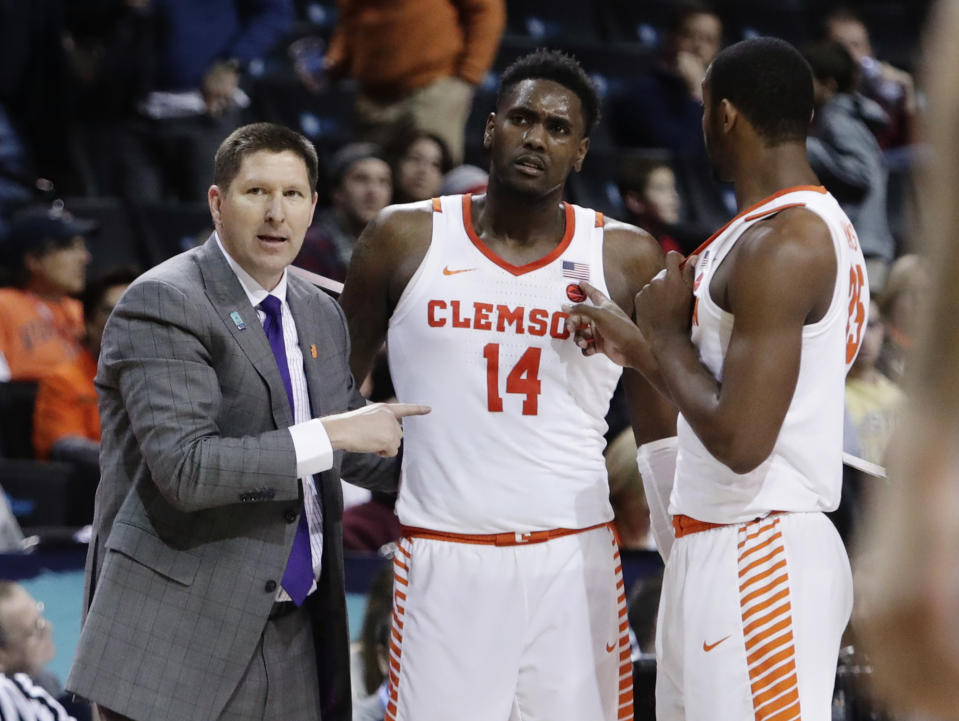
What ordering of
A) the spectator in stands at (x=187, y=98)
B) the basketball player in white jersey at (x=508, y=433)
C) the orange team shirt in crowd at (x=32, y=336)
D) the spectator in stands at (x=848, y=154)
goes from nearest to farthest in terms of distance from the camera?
the basketball player in white jersey at (x=508, y=433), the orange team shirt in crowd at (x=32, y=336), the spectator in stands at (x=848, y=154), the spectator in stands at (x=187, y=98)

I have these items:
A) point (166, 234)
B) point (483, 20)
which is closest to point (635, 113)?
point (483, 20)

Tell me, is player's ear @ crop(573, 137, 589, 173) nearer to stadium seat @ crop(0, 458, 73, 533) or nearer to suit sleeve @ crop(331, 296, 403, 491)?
suit sleeve @ crop(331, 296, 403, 491)

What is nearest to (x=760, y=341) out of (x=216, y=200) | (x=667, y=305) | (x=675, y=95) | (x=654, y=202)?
(x=667, y=305)

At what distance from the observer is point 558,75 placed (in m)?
3.27

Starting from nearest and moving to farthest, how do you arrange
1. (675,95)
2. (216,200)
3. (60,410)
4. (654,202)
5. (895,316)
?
(216,200) < (60,410) < (895,316) < (654,202) < (675,95)

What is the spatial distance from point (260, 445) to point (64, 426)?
2775 mm

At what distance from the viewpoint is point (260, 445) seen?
2.78 metres

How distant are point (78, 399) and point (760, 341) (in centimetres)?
345

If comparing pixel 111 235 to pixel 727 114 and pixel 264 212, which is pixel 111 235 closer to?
pixel 264 212

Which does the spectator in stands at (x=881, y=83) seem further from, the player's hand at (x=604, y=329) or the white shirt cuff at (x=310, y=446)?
→ the white shirt cuff at (x=310, y=446)

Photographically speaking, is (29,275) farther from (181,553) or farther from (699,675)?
(699,675)

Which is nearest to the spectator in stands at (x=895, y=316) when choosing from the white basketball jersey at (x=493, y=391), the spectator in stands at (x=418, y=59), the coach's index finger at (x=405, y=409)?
the spectator in stands at (x=418, y=59)

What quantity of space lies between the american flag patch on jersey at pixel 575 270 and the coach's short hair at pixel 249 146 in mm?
668

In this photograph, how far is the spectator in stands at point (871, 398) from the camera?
5371 millimetres
